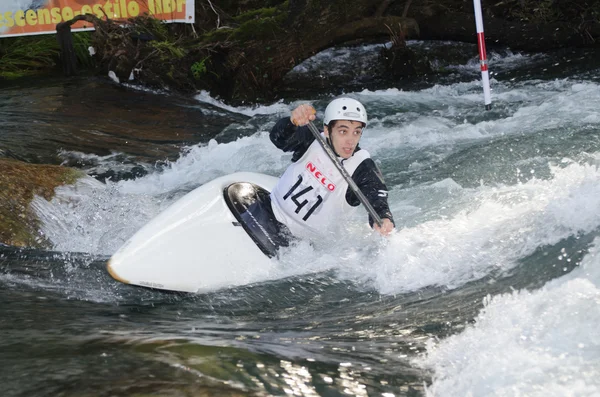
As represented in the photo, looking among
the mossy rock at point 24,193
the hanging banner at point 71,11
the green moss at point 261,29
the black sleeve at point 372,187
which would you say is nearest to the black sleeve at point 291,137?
the black sleeve at point 372,187

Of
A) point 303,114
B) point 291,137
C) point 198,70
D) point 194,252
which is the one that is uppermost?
point 303,114

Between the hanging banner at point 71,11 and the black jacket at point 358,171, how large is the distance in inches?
259

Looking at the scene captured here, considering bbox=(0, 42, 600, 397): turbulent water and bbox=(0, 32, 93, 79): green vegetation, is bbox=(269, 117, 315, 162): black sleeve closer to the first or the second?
A: bbox=(0, 42, 600, 397): turbulent water

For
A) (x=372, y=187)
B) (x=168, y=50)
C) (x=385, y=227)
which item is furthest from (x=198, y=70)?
(x=385, y=227)

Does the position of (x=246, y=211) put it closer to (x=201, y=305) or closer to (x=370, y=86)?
(x=201, y=305)

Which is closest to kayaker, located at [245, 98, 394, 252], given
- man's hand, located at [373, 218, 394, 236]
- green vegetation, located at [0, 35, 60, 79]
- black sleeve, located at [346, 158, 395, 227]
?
black sleeve, located at [346, 158, 395, 227]

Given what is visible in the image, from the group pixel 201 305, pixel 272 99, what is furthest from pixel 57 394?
pixel 272 99

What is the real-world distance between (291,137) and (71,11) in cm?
749

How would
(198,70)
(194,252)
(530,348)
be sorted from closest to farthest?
(530,348), (194,252), (198,70)

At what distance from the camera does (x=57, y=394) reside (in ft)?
8.74

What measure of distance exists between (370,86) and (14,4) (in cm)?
547

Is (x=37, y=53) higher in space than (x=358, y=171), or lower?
lower

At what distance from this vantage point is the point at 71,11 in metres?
11.1

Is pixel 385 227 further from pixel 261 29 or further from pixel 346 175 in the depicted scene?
pixel 261 29
